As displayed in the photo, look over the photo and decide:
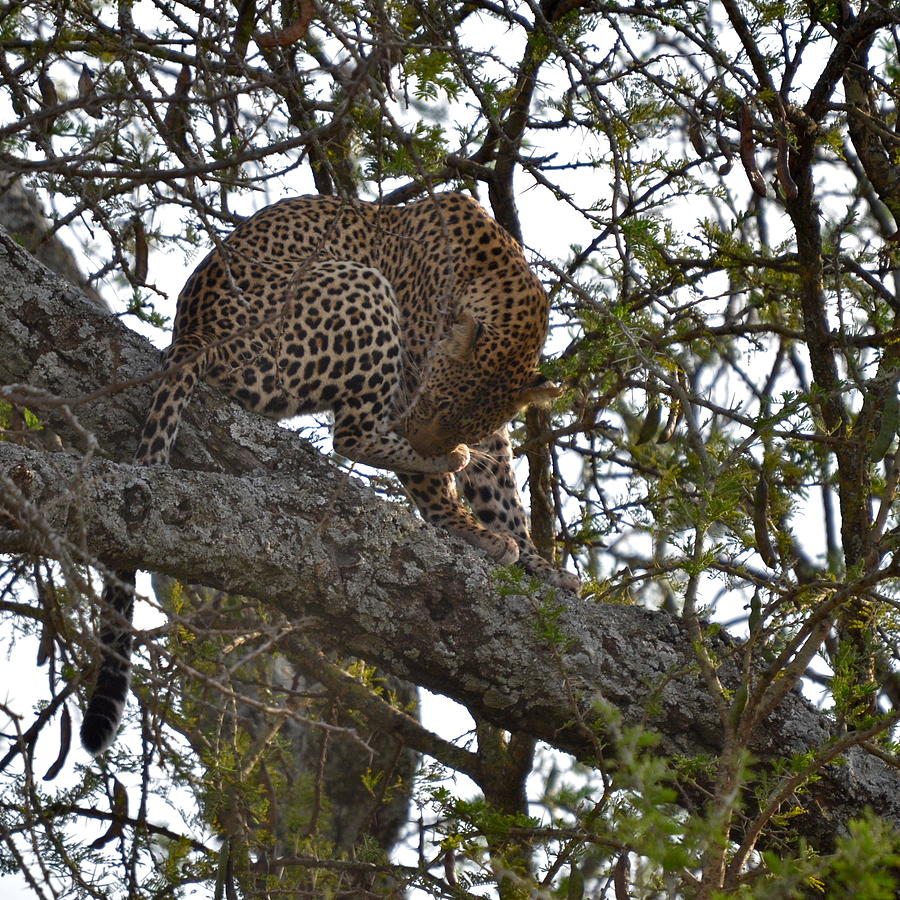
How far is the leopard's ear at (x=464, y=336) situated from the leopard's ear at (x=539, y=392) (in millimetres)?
362

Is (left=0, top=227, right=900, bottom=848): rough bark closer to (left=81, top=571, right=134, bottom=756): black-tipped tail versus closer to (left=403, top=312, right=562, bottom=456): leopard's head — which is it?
(left=81, top=571, right=134, bottom=756): black-tipped tail

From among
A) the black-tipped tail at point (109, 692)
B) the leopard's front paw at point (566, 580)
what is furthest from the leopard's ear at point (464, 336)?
the black-tipped tail at point (109, 692)

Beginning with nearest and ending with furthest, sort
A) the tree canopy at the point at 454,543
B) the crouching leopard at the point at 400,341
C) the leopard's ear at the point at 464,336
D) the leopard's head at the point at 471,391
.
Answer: the tree canopy at the point at 454,543 < the crouching leopard at the point at 400,341 < the leopard's ear at the point at 464,336 < the leopard's head at the point at 471,391

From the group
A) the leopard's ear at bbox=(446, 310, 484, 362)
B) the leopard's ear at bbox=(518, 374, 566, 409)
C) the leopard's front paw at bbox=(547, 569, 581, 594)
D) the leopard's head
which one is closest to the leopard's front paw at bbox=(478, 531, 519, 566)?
the leopard's front paw at bbox=(547, 569, 581, 594)

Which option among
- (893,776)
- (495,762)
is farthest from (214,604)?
(893,776)

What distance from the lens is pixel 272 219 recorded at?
6332 mm

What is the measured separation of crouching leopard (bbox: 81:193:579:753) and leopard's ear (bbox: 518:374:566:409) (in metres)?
0.01

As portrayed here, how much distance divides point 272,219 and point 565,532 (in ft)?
7.11

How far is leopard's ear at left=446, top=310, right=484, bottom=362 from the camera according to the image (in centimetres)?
636

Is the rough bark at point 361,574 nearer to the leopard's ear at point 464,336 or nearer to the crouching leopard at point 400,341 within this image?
the crouching leopard at point 400,341

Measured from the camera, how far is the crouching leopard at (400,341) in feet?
19.1

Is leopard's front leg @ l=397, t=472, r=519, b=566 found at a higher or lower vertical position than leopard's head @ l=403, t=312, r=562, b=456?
lower

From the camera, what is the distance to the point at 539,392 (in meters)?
6.63

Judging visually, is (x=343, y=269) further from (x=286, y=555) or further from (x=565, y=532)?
(x=286, y=555)
